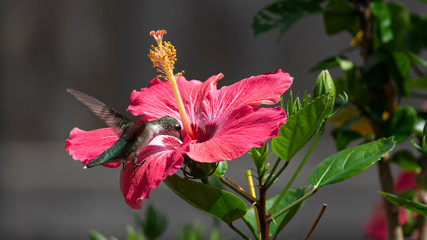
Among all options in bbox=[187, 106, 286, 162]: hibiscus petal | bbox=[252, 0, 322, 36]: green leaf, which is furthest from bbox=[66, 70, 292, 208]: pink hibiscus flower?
bbox=[252, 0, 322, 36]: green leaf

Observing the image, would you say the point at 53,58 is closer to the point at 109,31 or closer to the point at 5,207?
the point at 109,31

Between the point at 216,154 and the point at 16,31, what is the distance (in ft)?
11.5

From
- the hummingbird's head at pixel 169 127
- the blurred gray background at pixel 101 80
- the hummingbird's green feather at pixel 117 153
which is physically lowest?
the blurred gray background at pixel 101 80

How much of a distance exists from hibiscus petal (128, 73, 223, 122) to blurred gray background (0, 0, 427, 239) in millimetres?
2707

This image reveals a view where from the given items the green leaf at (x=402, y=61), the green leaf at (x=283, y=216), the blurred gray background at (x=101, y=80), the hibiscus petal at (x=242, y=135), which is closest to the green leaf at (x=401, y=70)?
the green leaf at (x=402, y=61)

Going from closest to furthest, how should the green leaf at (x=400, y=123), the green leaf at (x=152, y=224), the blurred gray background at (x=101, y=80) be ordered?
the green leaf at (x=400, y=123)
the green leaf at (x=152, y=224)
the blurred gray background at (x=101, y=80)

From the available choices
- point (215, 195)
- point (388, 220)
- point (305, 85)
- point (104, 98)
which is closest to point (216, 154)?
point (215, 195)

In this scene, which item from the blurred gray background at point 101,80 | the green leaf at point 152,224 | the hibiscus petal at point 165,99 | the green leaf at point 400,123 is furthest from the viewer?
the blurred gray background at point 101,80

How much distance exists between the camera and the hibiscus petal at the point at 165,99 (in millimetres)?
561

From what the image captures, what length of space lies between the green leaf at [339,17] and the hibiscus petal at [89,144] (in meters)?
0.45

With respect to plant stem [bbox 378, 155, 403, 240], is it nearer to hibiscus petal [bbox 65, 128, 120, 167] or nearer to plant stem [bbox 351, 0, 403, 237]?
plant stem [bbox 351, 0, 403, 237]

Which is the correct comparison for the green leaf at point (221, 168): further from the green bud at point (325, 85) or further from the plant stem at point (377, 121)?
the plant stem at point (377, 121)

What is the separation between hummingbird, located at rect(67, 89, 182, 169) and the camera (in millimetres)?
472

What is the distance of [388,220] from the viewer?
76 cm
